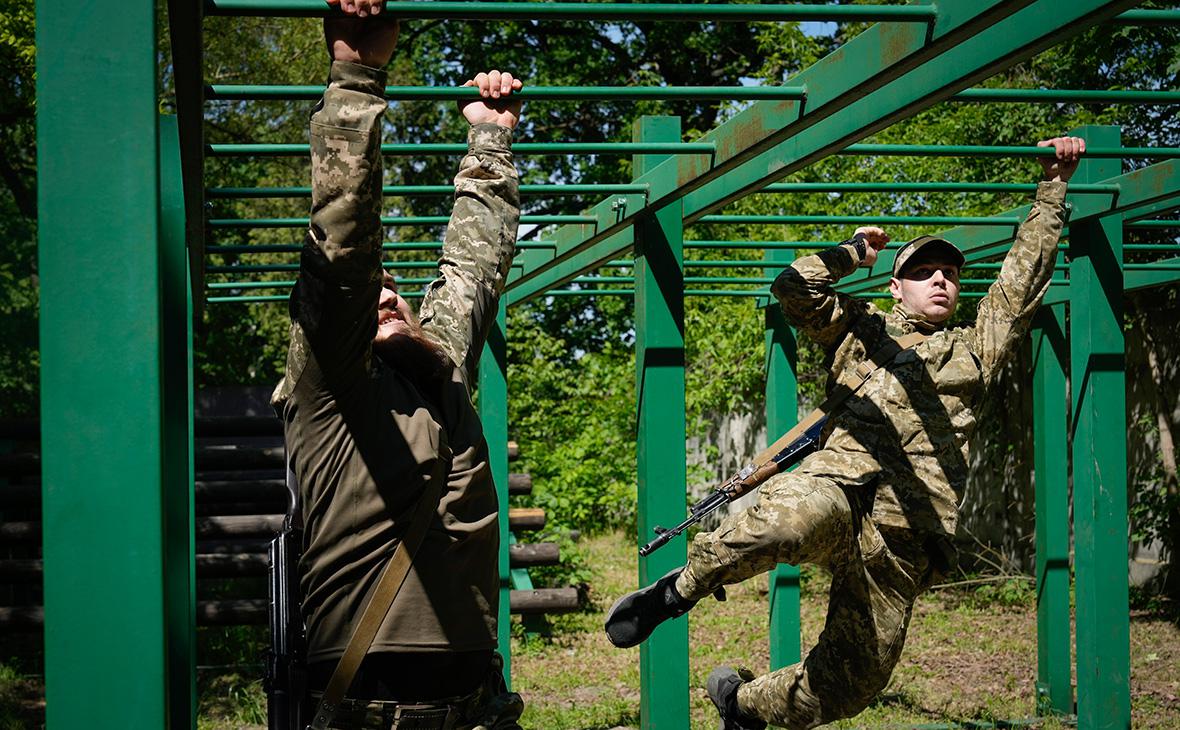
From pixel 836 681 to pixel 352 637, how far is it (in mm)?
2442

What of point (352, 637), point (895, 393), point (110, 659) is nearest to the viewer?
point (110, 659)

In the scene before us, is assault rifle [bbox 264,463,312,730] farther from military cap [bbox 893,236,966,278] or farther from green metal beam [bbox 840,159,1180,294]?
green metal beam [bbox 840,159,1180,294]

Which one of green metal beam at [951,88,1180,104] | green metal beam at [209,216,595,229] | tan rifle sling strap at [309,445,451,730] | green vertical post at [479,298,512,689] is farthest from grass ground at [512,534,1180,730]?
tan rifle sling strap at [309,445,451,730]

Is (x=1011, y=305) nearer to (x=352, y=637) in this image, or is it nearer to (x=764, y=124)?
(x=764, y=124)

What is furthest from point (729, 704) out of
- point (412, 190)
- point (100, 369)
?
point (100, 369)

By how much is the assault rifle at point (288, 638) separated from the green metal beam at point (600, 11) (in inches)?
41.0

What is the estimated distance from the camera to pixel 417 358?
262cm

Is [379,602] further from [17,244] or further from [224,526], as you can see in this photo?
[17,244]

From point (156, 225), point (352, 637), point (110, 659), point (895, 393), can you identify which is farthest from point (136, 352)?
point (895, 393)

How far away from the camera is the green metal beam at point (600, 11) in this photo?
2547 millimetres

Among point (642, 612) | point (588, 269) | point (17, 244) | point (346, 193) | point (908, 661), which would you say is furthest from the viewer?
point (17, 244)

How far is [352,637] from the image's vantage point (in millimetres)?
→ 2479

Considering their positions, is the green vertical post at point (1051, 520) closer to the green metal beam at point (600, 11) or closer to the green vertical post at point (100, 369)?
the green metal beam at point (600, 11)

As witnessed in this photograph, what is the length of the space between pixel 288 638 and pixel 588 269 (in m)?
3.72
